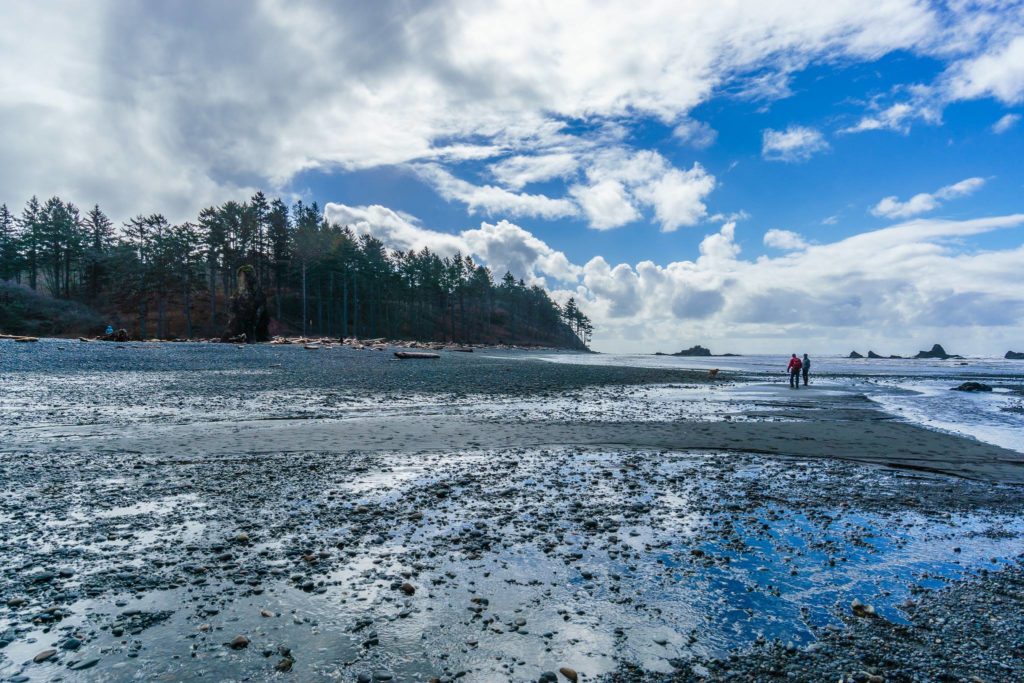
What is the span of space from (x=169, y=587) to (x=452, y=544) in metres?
3.15

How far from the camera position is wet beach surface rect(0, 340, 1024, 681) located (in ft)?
14.2

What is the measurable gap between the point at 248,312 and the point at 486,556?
233ft

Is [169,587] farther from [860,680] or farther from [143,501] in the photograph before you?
[860,680]

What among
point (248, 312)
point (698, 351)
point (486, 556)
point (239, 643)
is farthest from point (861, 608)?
point (698, 351)

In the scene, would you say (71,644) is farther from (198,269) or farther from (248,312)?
(198,269)

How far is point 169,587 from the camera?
534cm

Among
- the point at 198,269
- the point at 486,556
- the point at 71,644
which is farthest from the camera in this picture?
the point at 198,269

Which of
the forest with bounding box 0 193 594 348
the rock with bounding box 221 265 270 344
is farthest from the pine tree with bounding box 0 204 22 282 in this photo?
the rock with bounding box 221 265 270 344

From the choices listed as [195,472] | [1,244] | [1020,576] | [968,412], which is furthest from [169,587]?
[1,244]

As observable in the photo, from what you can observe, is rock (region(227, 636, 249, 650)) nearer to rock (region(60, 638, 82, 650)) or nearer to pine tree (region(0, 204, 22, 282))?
rock (region(60, 638, 82, 650))

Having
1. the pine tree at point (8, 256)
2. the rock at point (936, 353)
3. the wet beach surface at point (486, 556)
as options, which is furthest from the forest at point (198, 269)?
the rock at point (936, 353)

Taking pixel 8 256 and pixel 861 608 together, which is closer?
pixel 861 608

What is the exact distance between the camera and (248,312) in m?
67.8

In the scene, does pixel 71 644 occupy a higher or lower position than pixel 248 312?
lower
